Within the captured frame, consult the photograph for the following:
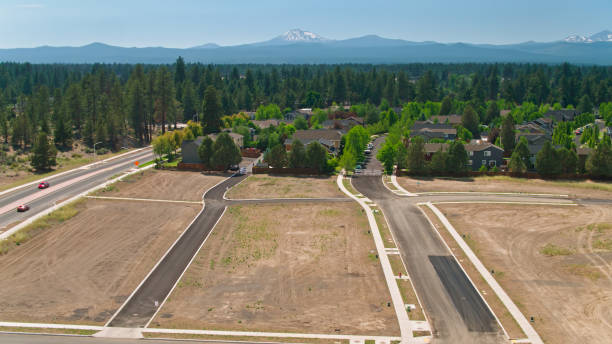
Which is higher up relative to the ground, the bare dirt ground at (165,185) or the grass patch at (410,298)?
the bare dirt ground at (165,185)

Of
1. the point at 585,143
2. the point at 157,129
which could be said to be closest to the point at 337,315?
the point at 585,143

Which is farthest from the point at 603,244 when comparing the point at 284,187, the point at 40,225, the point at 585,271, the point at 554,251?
the point at 40,225

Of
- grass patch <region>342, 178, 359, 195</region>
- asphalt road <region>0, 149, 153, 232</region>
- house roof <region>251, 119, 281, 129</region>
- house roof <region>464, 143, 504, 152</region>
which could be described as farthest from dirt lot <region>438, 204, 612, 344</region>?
house roof <region>251, 119, 281, 129</region>

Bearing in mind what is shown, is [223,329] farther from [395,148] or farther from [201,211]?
[395,148]

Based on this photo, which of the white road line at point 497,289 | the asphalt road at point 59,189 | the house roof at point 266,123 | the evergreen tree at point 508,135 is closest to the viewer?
the white road line at point 497,289

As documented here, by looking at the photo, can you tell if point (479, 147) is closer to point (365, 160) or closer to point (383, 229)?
point (365, 160)

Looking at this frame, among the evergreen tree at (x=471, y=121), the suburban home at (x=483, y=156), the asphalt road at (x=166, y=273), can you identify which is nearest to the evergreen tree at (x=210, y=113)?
the asphalt road at (x=166, y=273)

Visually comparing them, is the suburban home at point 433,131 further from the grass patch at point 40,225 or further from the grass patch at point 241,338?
the grass patch at point 241,338
